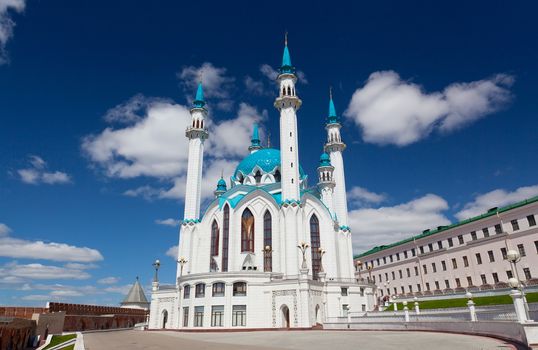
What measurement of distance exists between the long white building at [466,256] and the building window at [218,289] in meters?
18.0

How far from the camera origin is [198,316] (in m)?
40.0

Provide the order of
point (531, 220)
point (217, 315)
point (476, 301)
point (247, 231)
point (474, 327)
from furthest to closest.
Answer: point (247, 231) → point (531, 220) → point (476, 301) → point (217, 315) → point (474, 327)

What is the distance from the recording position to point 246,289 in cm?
4000

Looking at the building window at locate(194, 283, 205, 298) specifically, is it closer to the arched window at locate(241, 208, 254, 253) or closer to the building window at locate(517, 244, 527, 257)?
the arched window at locate(241, 208, 254, 253)

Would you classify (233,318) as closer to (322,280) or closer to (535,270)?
(322,280)

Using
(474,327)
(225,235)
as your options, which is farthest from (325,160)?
(474,327)

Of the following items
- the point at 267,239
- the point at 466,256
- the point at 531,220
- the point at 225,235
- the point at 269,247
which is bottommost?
the point at 466,256

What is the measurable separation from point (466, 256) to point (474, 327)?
3641 centimetres

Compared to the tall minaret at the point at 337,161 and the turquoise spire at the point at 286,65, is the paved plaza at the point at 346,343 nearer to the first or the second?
the tall minaret at the point at 337,161

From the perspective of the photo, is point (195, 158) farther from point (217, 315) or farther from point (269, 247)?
point (217, 315)

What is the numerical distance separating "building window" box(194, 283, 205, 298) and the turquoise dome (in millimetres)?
22464

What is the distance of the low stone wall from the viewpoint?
12719 mm

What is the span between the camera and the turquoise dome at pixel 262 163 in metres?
58.6

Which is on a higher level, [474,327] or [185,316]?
[185,316]
